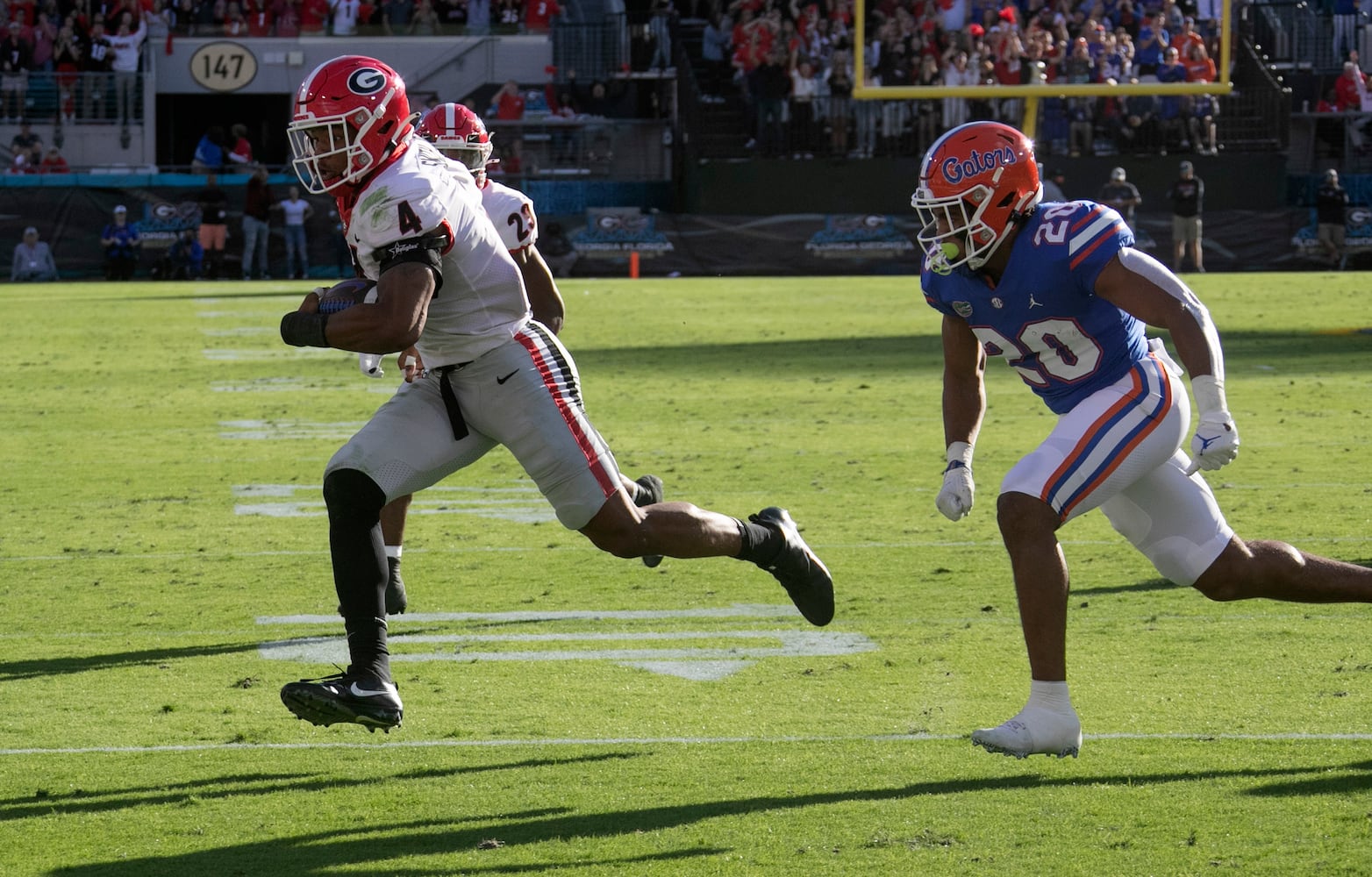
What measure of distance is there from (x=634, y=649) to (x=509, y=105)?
2241 cm

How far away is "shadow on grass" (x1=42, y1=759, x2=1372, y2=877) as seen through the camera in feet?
11.8

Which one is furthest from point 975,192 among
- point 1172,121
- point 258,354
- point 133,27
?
point 133,27

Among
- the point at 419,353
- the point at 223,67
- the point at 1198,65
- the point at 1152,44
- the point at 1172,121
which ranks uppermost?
the point at 223,67

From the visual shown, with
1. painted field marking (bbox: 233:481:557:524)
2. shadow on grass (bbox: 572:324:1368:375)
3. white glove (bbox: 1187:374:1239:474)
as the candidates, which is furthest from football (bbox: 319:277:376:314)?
shadow on grass (bbox: 572:324:1368:375)

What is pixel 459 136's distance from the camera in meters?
6.31

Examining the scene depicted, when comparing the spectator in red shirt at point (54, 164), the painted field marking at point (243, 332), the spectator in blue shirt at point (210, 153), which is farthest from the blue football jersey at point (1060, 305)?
the spectator in red shirt at point (54, 164)

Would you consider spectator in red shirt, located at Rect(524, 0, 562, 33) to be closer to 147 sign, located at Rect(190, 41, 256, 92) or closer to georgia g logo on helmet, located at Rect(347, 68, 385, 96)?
147 sign, located at Rect(190, 41, 256, 92)

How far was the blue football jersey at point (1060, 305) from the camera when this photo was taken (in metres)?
4.36

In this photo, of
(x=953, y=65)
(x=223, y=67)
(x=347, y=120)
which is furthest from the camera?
(x=223, y=67)

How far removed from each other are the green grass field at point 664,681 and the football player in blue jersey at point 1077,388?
36 cm

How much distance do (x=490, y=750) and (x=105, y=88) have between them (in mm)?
26378

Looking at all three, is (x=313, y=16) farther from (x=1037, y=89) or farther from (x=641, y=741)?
(x=641, y=741)

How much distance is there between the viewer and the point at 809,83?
26.4m

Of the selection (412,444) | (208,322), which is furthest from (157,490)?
(208,322)
